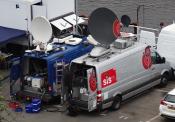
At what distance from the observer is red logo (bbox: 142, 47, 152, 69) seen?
794 inches

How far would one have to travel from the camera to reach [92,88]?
17859 mm

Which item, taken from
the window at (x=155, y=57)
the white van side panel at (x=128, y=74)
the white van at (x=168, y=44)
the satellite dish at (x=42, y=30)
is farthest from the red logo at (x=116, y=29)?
the white van at (x=168, y=44)

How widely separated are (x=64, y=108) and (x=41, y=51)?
2.44 m

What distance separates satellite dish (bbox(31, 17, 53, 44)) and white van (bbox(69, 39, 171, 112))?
2.21 m

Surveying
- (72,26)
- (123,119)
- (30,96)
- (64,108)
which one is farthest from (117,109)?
(72,26)

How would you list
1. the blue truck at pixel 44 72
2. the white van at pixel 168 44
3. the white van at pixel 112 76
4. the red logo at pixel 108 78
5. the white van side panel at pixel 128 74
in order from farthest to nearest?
the white van at pixel 168 44 < the blue truck at pixel 44 72 < the white van side panel at pixel 128 74 < the red logo at pixel 108 78 < the white van at pixel 112 76

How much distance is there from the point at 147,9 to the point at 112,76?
7.97 meters

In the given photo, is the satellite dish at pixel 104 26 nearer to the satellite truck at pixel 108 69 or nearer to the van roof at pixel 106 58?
the satellite truck at pixel 108 69

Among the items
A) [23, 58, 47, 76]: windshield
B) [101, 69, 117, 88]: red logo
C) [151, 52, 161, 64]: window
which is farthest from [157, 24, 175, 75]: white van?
[23, 58, 47, 76]: windshield

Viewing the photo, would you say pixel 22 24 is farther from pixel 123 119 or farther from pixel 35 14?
pixel 123 119

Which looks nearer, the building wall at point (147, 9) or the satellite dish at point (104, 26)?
the satellite dish at point (104, 26)

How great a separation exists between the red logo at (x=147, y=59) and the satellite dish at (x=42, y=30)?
3.97 m

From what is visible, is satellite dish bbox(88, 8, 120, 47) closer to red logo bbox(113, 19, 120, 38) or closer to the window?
red logo bbox(113, 19, 120, 38)

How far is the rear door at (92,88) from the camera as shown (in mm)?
17672
